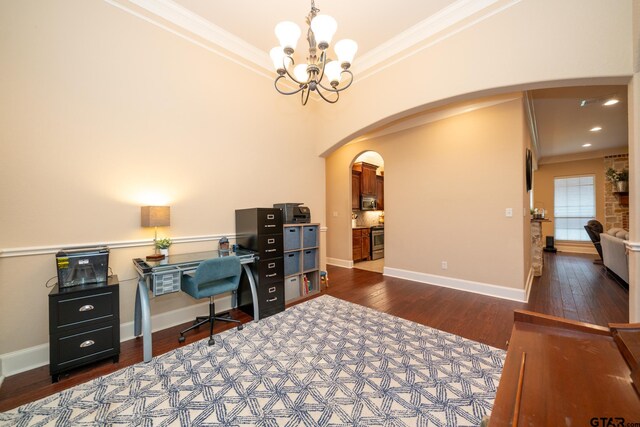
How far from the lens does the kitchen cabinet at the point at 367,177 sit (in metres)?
6.47

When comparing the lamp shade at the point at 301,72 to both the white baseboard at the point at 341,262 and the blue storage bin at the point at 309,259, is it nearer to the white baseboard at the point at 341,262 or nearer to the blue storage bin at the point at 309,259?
the blue storage bin at the point at 309,259

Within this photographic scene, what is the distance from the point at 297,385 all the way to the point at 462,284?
3262mm

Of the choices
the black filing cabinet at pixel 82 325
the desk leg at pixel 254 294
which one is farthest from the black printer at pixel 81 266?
the desk leg at pixel 254 294

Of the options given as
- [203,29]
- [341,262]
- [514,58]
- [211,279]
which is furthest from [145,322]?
[514,58]

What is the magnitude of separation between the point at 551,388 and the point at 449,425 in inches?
44.9

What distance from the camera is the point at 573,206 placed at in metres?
7.60

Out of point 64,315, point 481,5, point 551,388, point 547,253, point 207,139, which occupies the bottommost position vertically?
point 547,253

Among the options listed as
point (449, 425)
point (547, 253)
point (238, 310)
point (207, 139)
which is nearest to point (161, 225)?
point (207, 139)

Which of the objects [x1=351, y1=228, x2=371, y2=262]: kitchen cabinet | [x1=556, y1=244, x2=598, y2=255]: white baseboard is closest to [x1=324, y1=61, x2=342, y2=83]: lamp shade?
[x1=351, y1=228, x2=371, y2=262]: kitchen cabinet

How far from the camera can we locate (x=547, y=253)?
24.6 feet

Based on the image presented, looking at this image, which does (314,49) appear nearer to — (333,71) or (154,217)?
(333,71)

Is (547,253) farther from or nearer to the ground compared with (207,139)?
nearer to the ground

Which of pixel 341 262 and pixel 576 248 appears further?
pixel 576 248

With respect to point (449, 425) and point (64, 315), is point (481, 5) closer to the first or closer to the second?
point (449, 425)
